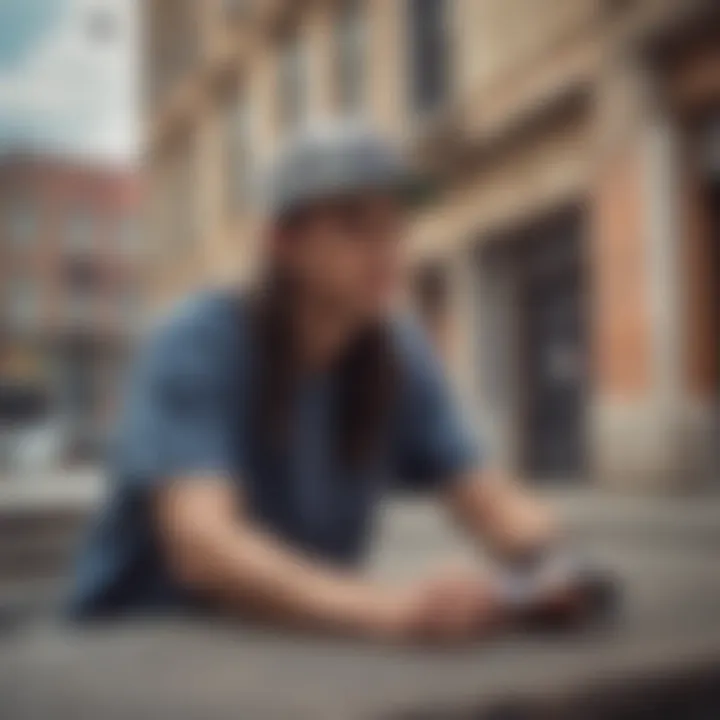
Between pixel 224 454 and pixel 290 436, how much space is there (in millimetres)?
28

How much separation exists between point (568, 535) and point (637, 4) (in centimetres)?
21

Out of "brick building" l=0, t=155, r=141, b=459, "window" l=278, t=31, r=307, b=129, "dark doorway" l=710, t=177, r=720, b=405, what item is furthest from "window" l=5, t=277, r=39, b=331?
"dark doorway" l=710, t=177, r=720, b=405

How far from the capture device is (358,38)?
482mm

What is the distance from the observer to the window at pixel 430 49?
0.47 m

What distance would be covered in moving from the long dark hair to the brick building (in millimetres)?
46

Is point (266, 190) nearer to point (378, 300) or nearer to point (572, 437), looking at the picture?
point (378, 300)

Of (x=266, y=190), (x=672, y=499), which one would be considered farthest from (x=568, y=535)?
(x=266, y=190)

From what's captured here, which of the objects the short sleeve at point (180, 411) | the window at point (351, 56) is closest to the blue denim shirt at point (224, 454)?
the short sleeve at point (180, 411)

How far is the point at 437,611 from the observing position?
343mm

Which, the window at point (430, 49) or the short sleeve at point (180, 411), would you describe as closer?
the short sleeve at point (180, 411)

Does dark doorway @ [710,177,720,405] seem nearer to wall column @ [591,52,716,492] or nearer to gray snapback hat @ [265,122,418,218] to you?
wall column @ [591,52,716,492]

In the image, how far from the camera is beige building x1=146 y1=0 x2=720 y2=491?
1.42ft

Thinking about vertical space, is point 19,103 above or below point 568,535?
above

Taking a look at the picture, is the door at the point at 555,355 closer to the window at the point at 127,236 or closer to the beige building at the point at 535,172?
the beige building at the point at 535,172
